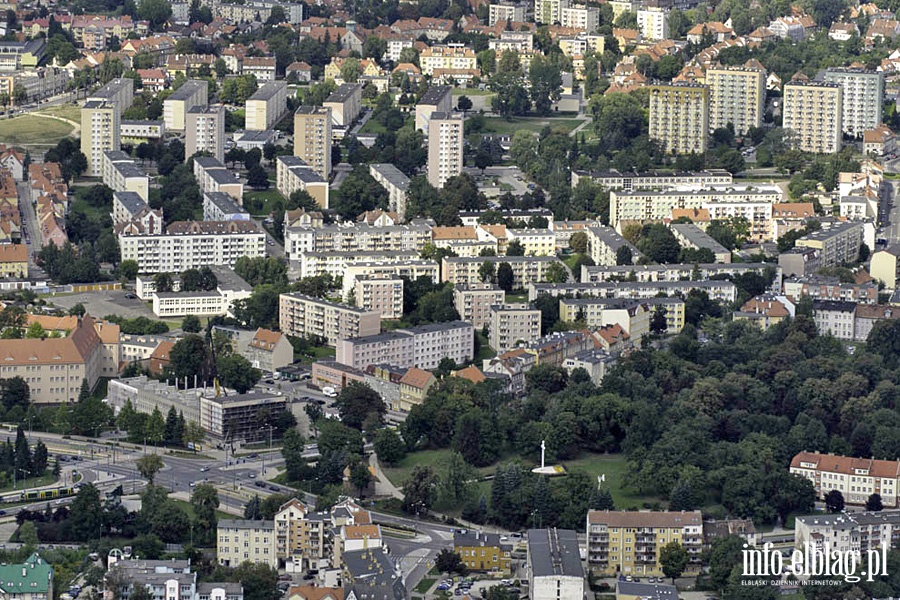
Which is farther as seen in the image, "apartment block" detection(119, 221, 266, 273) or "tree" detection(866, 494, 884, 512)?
"apartment block" detection(119, 221, 266, 273)

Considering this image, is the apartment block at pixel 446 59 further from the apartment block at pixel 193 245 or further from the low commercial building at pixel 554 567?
the low commercial building at pixel 554 567

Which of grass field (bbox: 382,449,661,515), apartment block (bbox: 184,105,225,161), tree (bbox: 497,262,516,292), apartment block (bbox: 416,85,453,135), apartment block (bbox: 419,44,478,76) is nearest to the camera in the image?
grass field (bbox: 382,449,661,515)

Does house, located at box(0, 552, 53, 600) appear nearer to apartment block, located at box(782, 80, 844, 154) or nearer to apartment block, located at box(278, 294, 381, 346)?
apartment block, located at box(278, 294, 381, 346)

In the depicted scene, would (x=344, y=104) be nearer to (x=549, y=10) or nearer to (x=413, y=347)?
(x=549, y=10)

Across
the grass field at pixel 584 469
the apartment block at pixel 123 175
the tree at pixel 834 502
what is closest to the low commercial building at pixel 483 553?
→ the grass field at pixel 584 469

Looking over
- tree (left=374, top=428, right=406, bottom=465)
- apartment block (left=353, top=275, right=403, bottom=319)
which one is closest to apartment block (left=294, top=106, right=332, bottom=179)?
apartment block (left=353, top=275, right=403, bottom=319)

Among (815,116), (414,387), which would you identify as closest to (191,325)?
(414,387)
